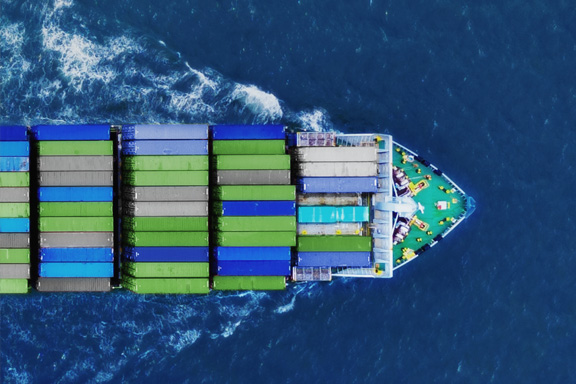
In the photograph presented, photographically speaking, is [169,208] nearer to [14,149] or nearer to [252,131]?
[252,131]

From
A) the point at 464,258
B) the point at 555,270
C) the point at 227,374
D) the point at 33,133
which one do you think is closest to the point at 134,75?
the point at 33,133

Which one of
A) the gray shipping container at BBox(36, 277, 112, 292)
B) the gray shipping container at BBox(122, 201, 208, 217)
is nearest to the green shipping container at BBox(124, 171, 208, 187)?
the gray shipping container at BBox(122, 201, 208, 217)

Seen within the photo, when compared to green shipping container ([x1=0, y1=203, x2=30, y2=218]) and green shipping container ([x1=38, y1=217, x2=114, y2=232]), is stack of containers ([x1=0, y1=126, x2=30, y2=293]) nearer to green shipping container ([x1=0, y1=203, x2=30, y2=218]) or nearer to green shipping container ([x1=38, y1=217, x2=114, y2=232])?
green shipping container ([x1=0, y1=203, x2=30, y2=218])

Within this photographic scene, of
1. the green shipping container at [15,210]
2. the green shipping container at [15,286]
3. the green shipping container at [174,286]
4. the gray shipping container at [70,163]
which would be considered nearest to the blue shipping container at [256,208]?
the green shipping container at [174,286]

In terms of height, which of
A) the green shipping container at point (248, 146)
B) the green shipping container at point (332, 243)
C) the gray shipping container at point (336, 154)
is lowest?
the green shipping container at point (332, 243)

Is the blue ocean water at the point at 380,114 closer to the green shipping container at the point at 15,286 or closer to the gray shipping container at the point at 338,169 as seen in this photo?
the green shipping container at the point at 15,286

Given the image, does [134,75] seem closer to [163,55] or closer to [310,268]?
[163,55]

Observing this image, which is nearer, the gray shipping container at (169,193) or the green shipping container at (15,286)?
the gray shipping container at (169,193)

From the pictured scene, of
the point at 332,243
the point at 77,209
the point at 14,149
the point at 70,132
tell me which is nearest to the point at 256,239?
the point at 332,243
